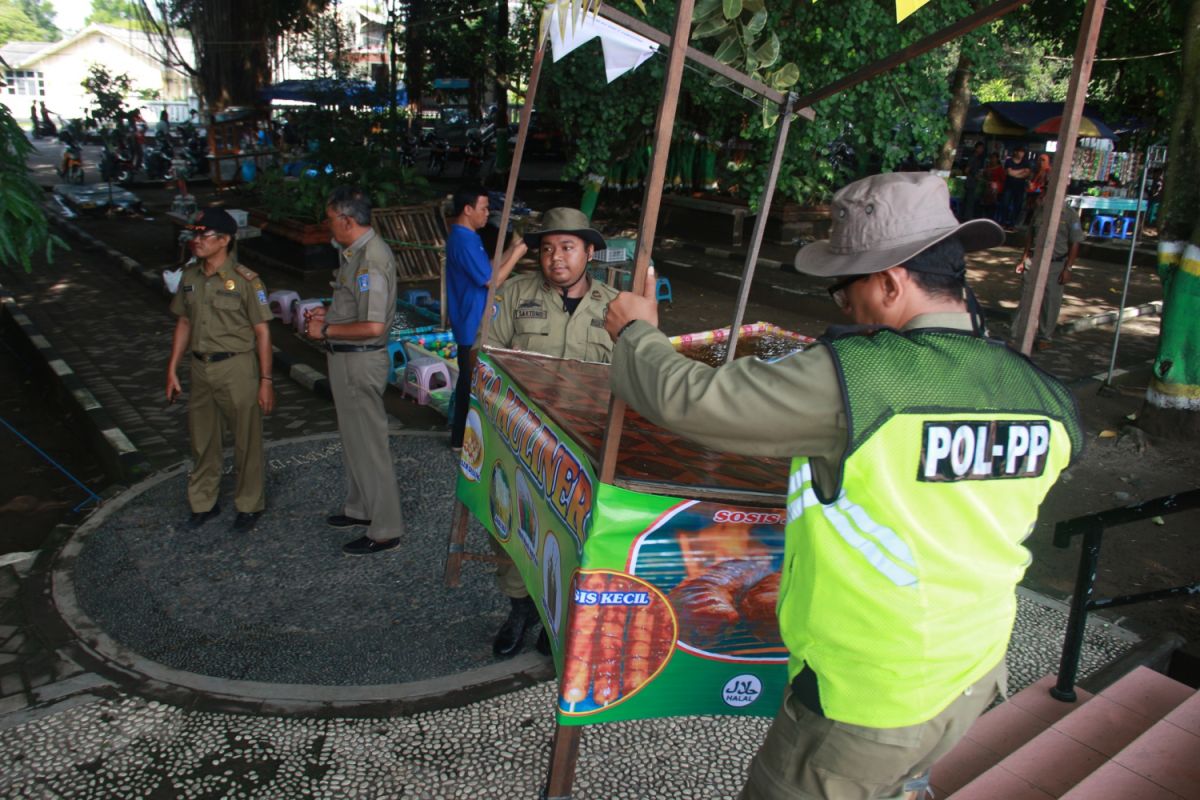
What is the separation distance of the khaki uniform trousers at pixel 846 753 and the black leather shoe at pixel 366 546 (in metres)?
3.20

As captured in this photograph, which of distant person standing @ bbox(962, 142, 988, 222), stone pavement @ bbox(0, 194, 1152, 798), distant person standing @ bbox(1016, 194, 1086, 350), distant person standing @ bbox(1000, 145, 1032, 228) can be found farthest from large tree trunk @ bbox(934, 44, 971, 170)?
stone pavement @ bbox(0, 194, 1152, 798)

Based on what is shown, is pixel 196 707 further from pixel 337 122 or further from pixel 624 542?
pixel 337 122

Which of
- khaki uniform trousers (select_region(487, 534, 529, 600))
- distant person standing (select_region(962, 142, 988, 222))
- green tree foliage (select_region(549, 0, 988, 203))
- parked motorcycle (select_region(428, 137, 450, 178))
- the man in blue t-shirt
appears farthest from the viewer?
parked motorcycle (select_region(428, 137, 450, 178))

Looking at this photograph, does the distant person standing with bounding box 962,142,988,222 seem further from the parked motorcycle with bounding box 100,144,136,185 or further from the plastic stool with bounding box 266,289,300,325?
the parked motorcycle with bounding box 100,144,136,185

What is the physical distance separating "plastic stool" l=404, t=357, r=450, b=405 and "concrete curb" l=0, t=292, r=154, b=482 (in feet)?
6.62

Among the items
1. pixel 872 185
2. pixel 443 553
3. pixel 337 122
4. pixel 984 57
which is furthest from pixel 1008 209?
pixel 872 185

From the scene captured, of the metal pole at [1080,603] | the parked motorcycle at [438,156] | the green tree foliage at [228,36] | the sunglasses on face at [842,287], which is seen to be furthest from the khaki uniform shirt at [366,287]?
the green tree foliage at [228,36]

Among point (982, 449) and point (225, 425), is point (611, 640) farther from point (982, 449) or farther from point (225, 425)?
point (225, 425)

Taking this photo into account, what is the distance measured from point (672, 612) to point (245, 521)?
11.0ft

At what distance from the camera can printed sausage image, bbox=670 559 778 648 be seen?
2.37 m

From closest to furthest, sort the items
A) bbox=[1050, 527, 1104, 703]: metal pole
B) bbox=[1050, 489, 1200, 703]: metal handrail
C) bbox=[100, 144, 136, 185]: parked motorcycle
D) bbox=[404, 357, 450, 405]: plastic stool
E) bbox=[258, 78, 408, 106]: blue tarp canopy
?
bbox=[1050, 489, 1200, 703]: metal handrail → bbox=[1050, 527, 1104, 703]: metal pole → bbox=[404, 357, 450, 405]: plastic stool → bbox=[258, 78, 408, 106]: blue tarp canopy → bbox=[100, 144, 136, 185]: parked motorcycle

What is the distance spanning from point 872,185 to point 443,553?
11.3 feet

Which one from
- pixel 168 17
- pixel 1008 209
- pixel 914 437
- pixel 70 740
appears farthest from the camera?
pixel 168 17

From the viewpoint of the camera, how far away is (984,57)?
9180 mm
